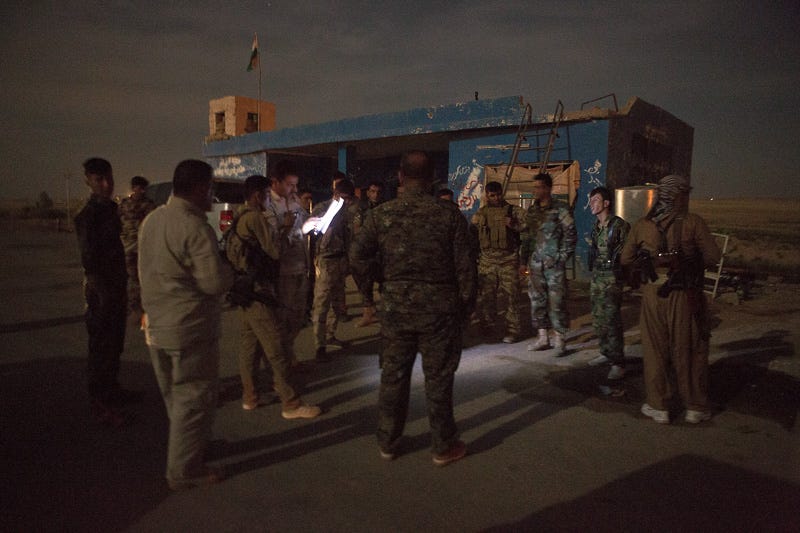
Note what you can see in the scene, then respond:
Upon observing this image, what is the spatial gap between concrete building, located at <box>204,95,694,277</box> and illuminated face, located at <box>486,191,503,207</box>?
13.5 ft

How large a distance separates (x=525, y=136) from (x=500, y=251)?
200 inches

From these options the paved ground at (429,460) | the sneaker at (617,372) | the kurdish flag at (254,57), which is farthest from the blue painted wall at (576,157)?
the kurdish flag at (254,57)

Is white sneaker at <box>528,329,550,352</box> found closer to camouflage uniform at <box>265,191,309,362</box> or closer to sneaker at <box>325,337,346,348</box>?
sneaker at <box>325,337,346,348</box>

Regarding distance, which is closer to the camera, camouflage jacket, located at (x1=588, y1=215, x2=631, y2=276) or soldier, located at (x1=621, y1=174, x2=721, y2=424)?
soldier, located at (x1=621, y1=174, x2=721, y2=424)

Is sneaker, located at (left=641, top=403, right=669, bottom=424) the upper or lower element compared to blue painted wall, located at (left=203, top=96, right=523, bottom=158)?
lower

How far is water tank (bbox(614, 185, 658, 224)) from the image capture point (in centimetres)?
878

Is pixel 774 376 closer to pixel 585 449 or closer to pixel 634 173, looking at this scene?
pixel 585 449

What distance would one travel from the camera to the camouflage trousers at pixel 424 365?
291 cm

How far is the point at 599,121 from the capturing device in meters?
9.12

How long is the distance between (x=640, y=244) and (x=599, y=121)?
633 cm

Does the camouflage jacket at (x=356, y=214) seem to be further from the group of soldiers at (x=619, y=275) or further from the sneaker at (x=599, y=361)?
the sneaker at (x=599, y=361)

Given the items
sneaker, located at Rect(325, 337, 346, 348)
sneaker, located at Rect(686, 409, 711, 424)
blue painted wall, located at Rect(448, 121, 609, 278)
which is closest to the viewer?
sneaker, located at Rect(686, 409, 711, 424)

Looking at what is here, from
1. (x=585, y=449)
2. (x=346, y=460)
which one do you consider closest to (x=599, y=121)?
(x=585, y=449)

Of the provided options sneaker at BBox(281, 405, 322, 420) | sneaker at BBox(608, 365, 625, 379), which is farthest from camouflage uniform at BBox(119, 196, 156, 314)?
sneaker at BBox(608, 365, 625, 379)
